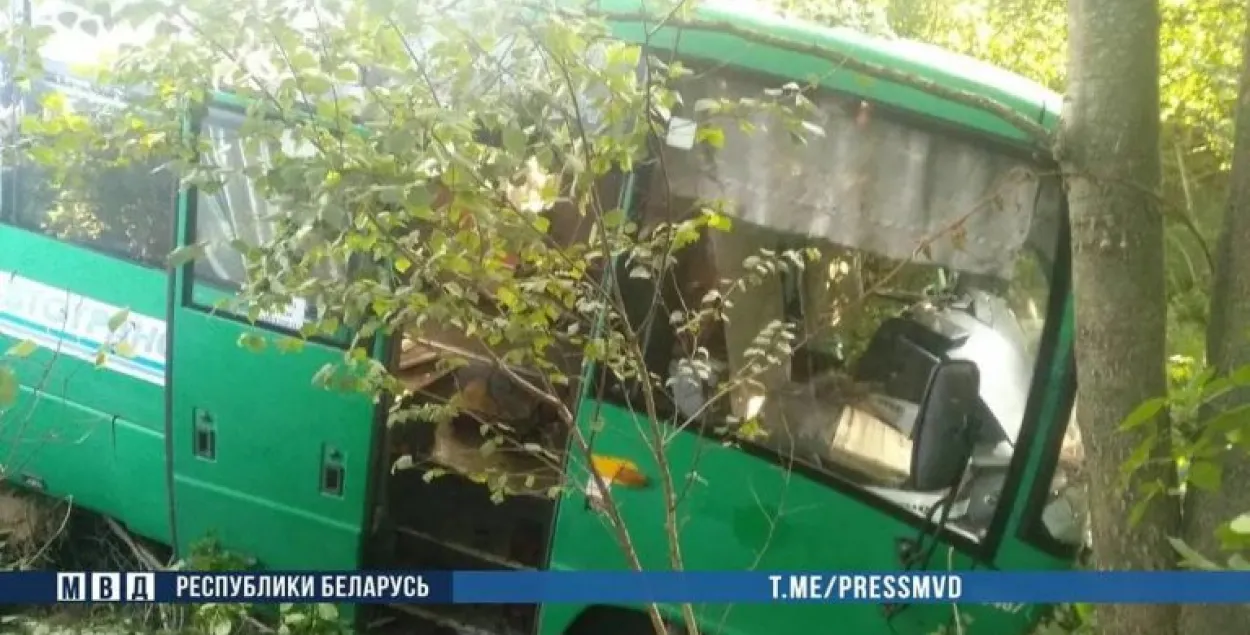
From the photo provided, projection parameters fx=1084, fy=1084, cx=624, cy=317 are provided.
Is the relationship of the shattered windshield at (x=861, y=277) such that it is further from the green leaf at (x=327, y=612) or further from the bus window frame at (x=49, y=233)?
the bus window frame at (x=49, y=233)

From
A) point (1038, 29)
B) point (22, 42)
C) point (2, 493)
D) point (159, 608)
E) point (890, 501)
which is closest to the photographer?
point (22, 42)

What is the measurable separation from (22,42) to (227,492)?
170 cm

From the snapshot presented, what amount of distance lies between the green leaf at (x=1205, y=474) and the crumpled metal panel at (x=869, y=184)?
0.94 m

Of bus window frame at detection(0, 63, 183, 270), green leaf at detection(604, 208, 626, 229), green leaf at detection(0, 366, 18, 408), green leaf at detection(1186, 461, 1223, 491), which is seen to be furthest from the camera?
bus window frame at detection(0, 63, 183, 270)

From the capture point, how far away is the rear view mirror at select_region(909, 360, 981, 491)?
2.77 metres

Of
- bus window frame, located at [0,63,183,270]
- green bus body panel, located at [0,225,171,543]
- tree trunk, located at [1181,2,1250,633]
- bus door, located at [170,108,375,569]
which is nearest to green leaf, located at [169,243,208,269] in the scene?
bus window frame, located at [0,63,183,270]

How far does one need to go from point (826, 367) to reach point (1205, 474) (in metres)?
1.14

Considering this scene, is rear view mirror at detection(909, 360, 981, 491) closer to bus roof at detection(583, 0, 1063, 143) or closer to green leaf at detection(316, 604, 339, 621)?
bus roof at detection(583, 0, 1063, 143)

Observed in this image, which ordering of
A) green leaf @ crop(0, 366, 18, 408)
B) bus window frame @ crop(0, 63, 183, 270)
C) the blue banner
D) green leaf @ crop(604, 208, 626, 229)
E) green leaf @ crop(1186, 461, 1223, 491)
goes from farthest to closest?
bus window frame @ crop(0, 63, 183, 270), the blue banner, green leaf @ crop(604, 208, 626, 229), green leaf @ crop(0, 366, 18, 408), green leaf @ crop(1186, 461, 1223, 491)

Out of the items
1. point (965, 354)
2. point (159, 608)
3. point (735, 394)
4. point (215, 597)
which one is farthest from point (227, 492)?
point (965, 354)

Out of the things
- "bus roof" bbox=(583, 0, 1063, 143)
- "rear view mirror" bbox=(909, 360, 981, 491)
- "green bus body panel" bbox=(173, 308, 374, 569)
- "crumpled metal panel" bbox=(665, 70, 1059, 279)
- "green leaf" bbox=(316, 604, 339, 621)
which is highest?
"bus roof" bbox=(583, 0, 1063, 143)

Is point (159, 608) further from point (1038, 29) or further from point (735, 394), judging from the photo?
point (1038, 29)

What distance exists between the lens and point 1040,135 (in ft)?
8.00

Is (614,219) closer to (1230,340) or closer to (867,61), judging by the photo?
(867,61)
